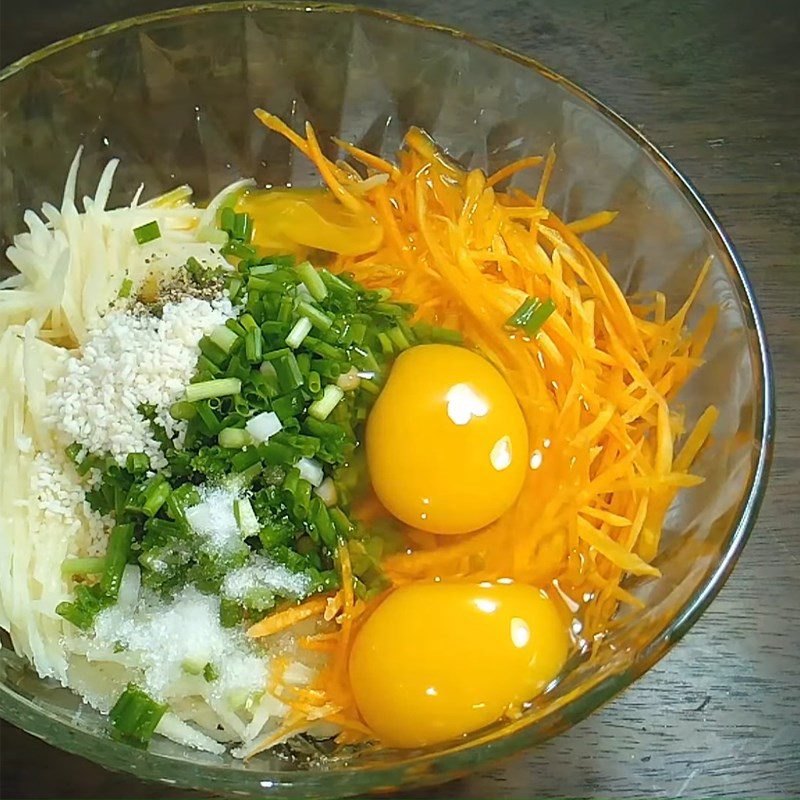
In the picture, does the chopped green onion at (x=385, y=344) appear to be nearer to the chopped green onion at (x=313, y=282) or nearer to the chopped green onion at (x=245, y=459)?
the chopped green onion at (x=313, y=282)

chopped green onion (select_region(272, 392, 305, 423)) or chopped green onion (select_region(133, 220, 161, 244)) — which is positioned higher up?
chopped green onion (select_region(133, 220, 161, 244))

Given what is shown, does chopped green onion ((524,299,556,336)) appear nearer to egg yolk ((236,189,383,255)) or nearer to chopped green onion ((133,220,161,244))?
egg yolk ((236,189,383,255))

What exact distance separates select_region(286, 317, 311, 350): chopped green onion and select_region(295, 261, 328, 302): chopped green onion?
7 cm

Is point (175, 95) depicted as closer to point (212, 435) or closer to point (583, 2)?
point (212, 435)

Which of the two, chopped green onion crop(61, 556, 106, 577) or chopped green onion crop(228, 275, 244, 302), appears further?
chopped green onion crop(228, 275, 244, 302)

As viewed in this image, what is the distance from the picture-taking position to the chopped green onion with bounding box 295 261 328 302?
5.70 ft

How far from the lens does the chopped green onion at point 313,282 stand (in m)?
1.74

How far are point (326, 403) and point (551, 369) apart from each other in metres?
0.40

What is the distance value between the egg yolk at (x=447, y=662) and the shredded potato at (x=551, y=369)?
60 mm

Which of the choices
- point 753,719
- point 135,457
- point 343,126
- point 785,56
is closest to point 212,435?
point 135,457

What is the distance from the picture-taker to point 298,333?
167 cm

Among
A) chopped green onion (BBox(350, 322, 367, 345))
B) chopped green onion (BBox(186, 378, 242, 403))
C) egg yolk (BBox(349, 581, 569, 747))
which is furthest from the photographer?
chopped green onion (BBox(350, 322, 367, 345))

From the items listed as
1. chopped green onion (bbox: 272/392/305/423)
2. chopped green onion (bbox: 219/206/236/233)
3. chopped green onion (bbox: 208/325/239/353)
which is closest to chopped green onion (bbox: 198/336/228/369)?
chopped green onion (bbox: 208/325/239/353)

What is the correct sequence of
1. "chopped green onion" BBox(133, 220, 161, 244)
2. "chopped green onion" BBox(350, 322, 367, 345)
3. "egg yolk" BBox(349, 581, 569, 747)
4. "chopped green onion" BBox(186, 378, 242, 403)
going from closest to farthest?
"egg yolk" BBox(349, 581, 569, 747), "chopped green onion" BBox(186, 378, 242, 403), "chopped green onion" BBox(350, 322, 367, 345), "chopped green onion" BBox(133, 220, 161, 244)
